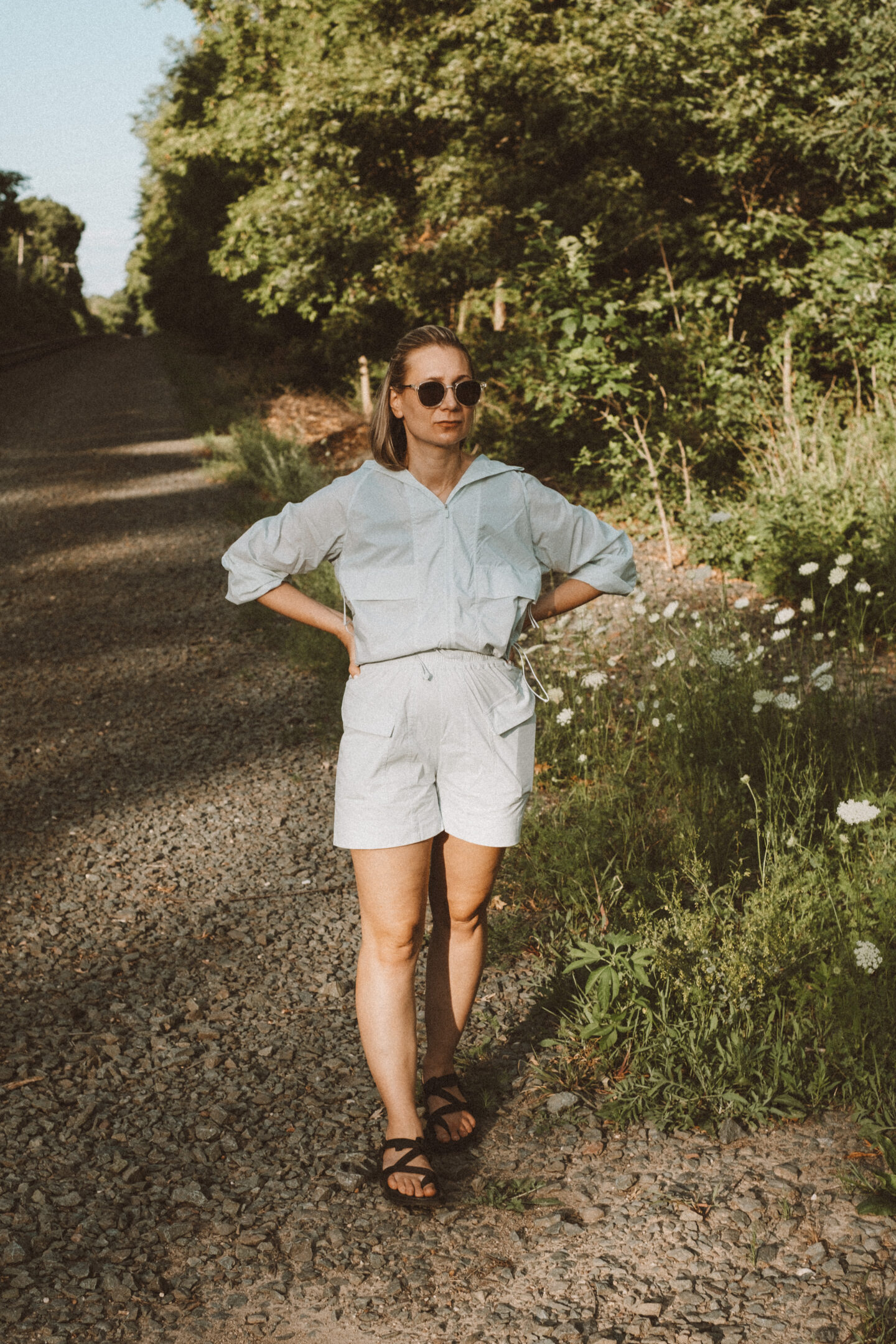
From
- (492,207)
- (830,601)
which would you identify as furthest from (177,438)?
(830,601)

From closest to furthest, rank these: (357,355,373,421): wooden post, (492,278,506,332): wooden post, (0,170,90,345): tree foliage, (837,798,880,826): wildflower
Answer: (837,798,880,826): wildflower, (492,278,506,332): wooden post, (357,355,373,421): wooden post, (0,170,90,345): tree foliage

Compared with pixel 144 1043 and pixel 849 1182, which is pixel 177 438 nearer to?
pixel 144 1043

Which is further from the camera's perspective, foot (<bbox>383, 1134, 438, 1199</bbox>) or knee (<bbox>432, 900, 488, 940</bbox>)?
knee (<bbox>432, 900, 488, 940</bbox>)

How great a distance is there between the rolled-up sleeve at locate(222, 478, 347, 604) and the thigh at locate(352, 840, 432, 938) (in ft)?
2.19

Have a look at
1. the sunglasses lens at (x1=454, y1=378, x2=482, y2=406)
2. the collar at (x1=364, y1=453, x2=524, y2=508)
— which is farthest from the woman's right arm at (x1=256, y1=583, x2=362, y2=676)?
the sunglasses lens at (x1=454, y1=378, x2=482, y2=406)

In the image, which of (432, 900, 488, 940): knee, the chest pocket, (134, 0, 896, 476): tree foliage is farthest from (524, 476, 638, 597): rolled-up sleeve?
(134, 0, 896, 476): tree foliage

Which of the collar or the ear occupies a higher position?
the ear

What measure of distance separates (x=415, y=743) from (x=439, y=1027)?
870 millimetres

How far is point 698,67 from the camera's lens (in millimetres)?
9367

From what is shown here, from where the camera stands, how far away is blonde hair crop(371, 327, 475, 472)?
8.07 feet

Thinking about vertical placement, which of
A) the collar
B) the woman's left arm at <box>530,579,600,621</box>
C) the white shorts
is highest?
the collar

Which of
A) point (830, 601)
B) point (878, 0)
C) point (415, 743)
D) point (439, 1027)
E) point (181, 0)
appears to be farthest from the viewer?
point (181, 0)

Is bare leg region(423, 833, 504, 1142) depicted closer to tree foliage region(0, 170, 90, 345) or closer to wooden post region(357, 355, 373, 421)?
wooden post region(357, 355, 373, 421)

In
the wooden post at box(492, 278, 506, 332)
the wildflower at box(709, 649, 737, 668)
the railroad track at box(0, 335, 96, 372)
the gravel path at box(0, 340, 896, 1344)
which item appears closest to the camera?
the gravel path at box(0, 340, 896, 1344)
